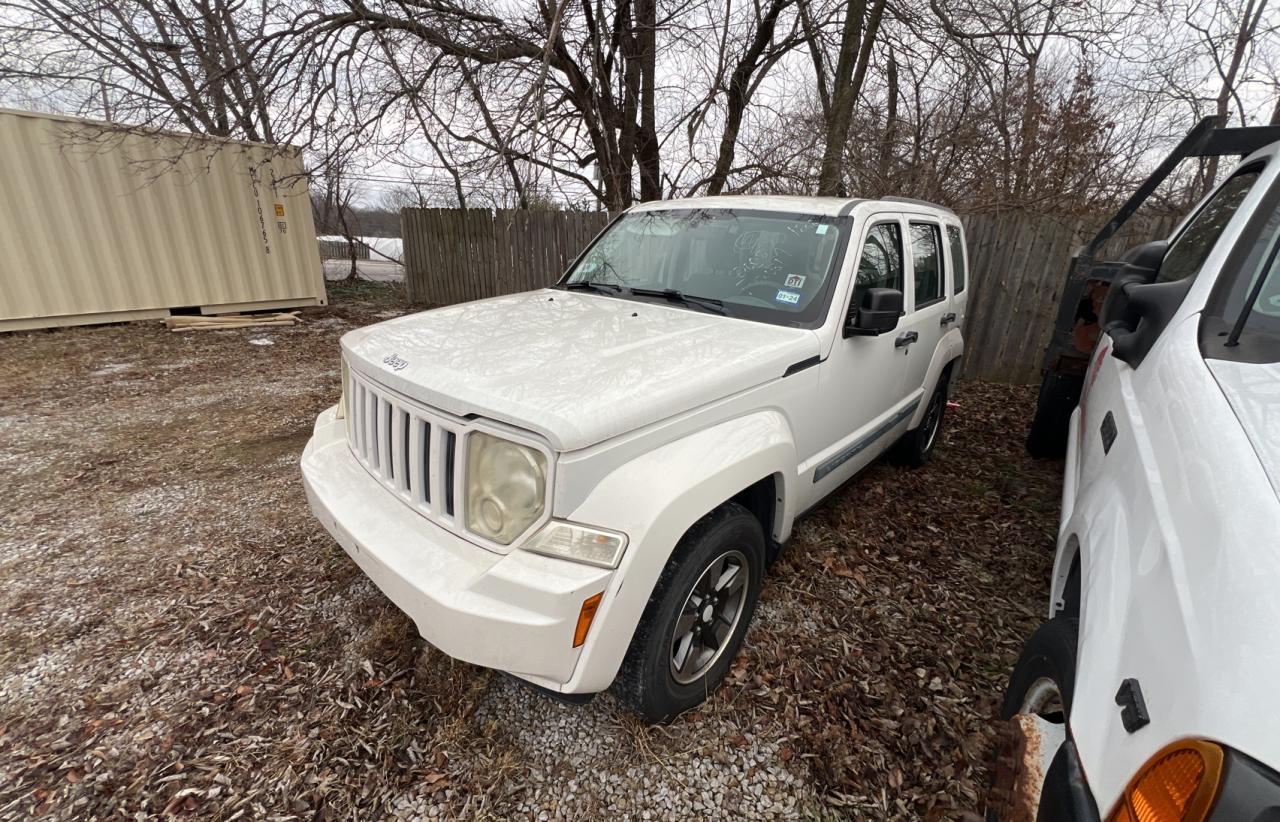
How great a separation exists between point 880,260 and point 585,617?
252 centimetres

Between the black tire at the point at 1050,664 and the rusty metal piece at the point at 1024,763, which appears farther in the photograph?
the black tire at the point at 1050,664

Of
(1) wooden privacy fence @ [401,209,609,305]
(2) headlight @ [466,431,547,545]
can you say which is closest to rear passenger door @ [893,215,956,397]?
(2) headlight @ [466,431,547,545]

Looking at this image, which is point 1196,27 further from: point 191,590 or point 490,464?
point 191,590

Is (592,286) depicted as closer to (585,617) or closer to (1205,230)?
(585,617)

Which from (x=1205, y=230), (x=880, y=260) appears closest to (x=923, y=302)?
(x=880, y=260)

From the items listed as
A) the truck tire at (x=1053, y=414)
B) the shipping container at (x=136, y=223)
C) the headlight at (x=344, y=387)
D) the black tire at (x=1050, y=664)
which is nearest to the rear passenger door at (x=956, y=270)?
the truck tire at (x=1053, y=414)

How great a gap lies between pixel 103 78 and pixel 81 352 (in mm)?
3854

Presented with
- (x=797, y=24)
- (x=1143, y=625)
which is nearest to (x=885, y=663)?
(x=1143, y=625)

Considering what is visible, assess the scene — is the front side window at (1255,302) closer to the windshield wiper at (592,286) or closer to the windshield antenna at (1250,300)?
the windshield antenna at (1250,300)

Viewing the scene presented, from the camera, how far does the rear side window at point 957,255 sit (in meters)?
4.31

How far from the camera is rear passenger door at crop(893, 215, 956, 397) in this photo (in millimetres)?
3324

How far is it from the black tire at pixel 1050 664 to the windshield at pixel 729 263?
1446 mm

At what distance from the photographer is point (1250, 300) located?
1.54 meters

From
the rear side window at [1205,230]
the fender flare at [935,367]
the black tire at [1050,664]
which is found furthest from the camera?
the fender flare at [935,367]
